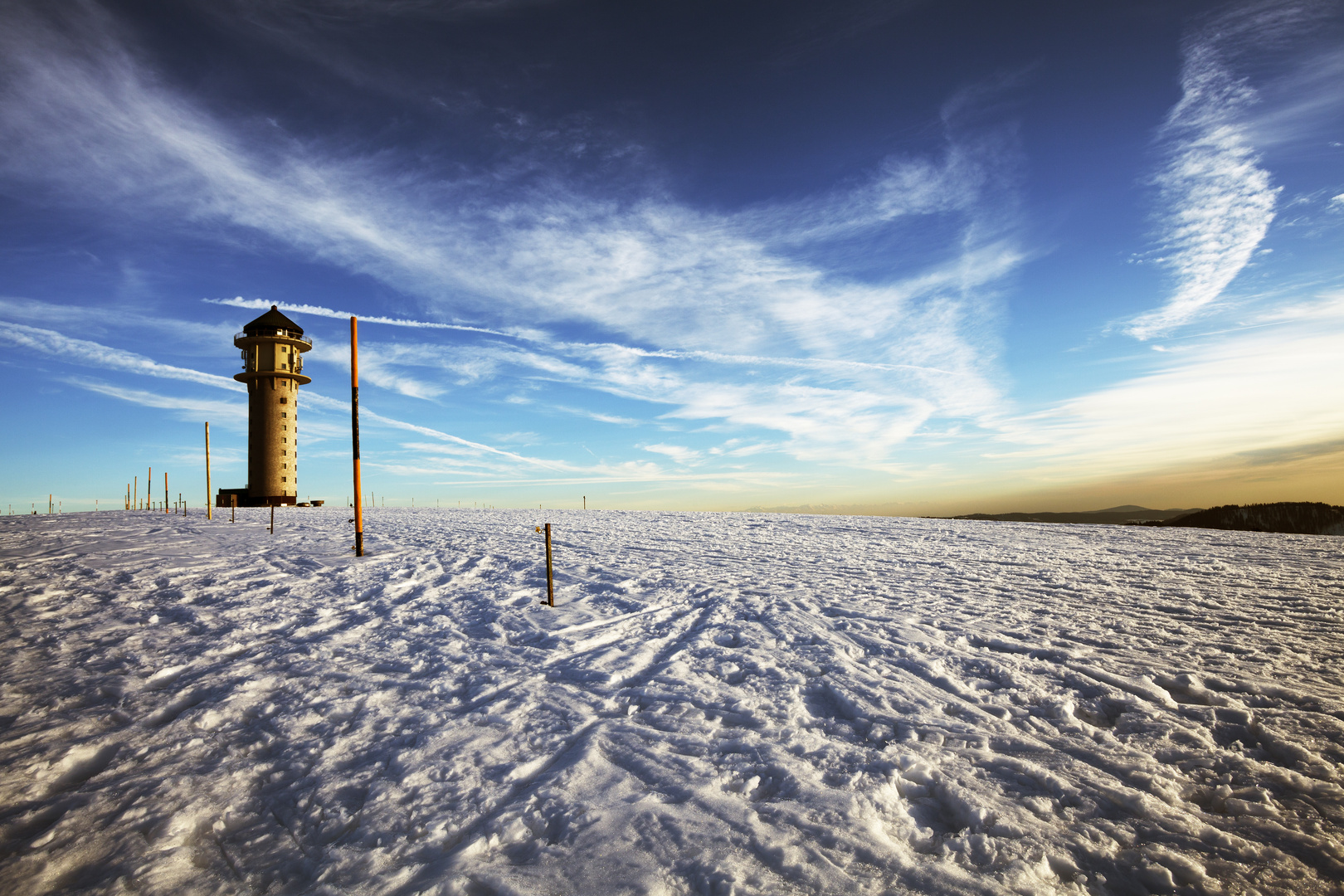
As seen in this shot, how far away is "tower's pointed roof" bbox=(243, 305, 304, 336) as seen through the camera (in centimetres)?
4688

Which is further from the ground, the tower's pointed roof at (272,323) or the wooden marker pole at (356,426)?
the tower's pointed roof at (272,323)

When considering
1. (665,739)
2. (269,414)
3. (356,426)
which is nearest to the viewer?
(665,739)

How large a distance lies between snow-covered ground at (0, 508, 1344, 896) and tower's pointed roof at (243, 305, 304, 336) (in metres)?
42.3

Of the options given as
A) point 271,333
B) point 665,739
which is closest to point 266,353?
point 271,333

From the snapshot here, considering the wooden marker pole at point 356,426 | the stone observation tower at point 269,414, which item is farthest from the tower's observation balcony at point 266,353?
the wooden marker pole at point 356,426

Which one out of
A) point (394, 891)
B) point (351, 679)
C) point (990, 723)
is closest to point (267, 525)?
point (351, 679)

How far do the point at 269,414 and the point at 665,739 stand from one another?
5330 centimetres

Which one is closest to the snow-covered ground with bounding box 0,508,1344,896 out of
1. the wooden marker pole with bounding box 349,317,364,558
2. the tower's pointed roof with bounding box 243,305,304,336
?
the wooden marker pole with bounding box 349,317,364,558

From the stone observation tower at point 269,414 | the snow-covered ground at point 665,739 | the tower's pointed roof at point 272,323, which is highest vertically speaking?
the tower's pointed roof at point 272,323

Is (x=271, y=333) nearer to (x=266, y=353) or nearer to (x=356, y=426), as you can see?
(x=266, y=353)

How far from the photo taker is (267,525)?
83.8 ft

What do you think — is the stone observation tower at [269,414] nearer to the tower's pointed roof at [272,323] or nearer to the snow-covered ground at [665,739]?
the tower's pointed roof at [272,323]

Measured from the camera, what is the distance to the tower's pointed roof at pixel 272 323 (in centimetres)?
4688

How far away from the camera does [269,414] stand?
4653cm
